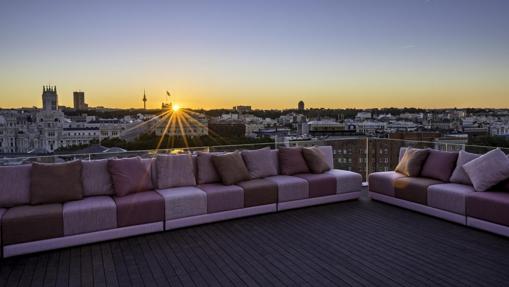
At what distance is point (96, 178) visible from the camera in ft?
13.6

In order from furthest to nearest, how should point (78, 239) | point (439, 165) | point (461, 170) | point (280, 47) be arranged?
1. point (280, 47)
2. point (439, 165)
3. point (461, 170)
4. point (78, 239)

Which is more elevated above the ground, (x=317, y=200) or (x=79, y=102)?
(x=79, y=102)

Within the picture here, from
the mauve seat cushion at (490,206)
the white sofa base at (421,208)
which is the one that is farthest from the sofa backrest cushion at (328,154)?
the mauve seat cushion at (490,206)

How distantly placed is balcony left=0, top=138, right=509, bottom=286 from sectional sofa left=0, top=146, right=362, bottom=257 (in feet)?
0.43

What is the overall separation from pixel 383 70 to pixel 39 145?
14.0 meters

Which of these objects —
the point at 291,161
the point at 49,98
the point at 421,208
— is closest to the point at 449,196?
the point at 421,208

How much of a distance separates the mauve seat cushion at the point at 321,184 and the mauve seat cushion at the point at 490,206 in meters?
1.75

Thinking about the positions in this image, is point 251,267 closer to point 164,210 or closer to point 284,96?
point 164,210

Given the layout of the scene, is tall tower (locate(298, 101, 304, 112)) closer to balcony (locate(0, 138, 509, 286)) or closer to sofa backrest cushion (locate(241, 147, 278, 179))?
sofa backrest cushion (locate(241, 147, 278, 179))

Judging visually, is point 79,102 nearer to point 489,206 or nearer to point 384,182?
point 384,182

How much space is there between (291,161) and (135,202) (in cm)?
246

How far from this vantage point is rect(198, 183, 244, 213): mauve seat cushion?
428cm

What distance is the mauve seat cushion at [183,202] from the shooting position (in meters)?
4.01

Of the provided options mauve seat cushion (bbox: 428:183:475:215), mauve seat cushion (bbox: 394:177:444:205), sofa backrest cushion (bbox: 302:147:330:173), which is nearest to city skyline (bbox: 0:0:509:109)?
sofa backrest cushion (bbox: 302:147:330:173)
